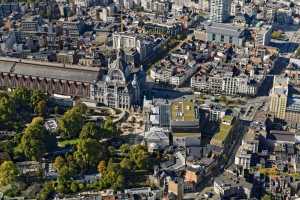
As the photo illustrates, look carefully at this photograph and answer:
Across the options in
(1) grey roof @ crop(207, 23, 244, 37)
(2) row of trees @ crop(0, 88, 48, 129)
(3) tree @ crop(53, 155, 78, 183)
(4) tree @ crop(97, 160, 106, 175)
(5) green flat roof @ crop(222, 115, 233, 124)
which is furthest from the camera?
(1) grey roof @ crop(207, 23, 244, 37)

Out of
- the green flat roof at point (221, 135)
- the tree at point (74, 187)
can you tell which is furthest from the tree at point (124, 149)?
the green flat roof at point (221, 135)

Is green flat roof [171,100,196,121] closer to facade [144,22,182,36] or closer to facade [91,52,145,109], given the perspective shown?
facade [91,52,145,109]


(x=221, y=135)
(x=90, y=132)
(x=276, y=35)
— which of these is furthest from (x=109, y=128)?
(x=276, y=35)

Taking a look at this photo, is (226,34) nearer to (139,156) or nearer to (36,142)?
(139,156)

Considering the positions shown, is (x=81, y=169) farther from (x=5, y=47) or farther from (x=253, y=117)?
(x=5, y=47)

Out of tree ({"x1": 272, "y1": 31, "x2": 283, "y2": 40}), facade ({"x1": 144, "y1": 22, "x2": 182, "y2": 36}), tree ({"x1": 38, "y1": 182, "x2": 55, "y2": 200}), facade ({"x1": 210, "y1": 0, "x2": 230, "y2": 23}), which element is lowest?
tree ({"x1": 38, "y1": 182, "x2": 55, "y2": 200})

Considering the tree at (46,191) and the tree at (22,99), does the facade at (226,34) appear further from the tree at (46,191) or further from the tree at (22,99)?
the tree at (46,191)

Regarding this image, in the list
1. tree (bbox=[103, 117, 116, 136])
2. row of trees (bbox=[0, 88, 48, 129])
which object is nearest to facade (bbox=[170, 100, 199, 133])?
tree (bbox=[103, 117, 116, 136])
